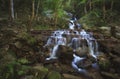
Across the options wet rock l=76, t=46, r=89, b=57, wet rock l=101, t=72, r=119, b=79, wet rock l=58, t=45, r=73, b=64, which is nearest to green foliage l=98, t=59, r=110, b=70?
wet rock l=101, t=72, r=119, b=79

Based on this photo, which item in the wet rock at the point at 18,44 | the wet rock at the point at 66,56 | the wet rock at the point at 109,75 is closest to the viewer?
the wet rock at the point at 109,75

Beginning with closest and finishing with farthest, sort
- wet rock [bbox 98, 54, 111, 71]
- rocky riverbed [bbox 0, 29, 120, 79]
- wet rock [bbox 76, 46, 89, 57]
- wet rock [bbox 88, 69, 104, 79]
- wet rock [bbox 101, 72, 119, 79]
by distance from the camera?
rocky riverbed [bbox 0, 29, 120, 79]
wet rock [bbox 101, 72, 119, 79]
wet rock [bbox 88, 69, 104, 79]
wet rock [bbox 98, 54, 111, 71]
wet rock [bbox 76, 46, 89, 57]

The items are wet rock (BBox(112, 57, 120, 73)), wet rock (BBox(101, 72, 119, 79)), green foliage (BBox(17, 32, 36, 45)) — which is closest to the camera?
wet rock (BBox(101, 72, 119, 79))

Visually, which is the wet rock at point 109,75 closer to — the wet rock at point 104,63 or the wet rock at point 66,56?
the wet rock at point 104,63

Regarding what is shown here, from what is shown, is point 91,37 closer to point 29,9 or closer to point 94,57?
point 94,57

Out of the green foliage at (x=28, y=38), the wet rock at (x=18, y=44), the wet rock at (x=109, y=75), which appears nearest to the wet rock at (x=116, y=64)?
the wet rock at (x=109, y=75)

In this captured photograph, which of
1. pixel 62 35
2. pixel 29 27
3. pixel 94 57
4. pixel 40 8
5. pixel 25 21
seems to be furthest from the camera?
pixel 40 8

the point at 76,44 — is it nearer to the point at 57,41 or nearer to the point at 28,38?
the point at 57,41

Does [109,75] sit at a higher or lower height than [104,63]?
lower

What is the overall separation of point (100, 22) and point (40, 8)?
21.7 ft

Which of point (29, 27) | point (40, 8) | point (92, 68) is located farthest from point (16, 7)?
point (92, 68)

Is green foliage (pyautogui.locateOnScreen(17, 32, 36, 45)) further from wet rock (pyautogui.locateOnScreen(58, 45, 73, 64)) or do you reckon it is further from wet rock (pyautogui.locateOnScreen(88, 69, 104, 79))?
wet rock (pyautogui.locateOnScreen(88, 69, 104, 79))

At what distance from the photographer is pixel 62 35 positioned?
616 inches

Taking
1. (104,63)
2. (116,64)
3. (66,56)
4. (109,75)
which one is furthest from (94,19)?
(109,75)
